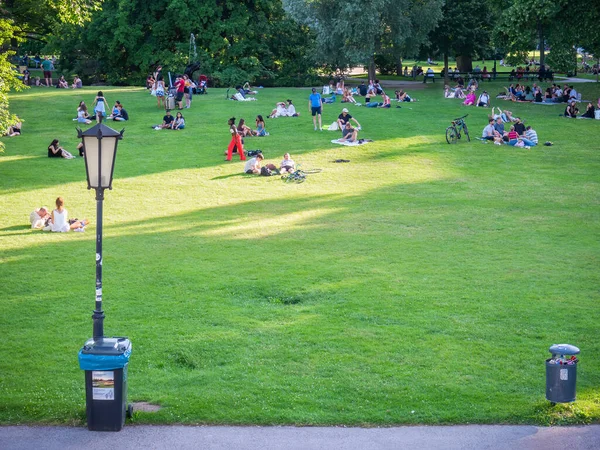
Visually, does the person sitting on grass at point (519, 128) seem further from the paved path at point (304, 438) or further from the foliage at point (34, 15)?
the paved path at point (304, 438)

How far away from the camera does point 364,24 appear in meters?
51.2

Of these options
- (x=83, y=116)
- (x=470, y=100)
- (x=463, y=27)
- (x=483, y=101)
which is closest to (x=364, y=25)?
(x=470, y=100)

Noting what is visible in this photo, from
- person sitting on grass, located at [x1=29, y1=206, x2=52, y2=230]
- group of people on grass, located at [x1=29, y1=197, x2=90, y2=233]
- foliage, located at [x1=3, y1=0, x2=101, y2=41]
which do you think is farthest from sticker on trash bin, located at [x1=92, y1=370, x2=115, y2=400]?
foliage, located at [x1=3, y1=0, x2=101, y2=41]

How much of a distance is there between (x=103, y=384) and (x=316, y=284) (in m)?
7.32

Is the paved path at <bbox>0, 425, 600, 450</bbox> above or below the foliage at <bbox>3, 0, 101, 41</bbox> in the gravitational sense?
below

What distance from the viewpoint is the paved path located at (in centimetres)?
1025

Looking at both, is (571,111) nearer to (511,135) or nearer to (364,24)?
(511,135)

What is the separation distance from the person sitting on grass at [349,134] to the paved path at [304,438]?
2621 cm

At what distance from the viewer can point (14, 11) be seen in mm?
48594

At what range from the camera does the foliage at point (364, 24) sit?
51312 mm

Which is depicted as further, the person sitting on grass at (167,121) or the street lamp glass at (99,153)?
the person sitting on grass at (167,121)

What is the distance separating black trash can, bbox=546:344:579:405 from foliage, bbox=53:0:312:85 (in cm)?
4660

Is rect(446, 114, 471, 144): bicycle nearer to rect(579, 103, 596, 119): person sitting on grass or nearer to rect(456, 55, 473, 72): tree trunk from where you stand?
rect(579, 103, 596, 119): person sitting on grass

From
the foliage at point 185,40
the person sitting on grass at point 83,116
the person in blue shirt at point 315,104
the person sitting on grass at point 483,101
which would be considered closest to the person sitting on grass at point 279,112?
the person in blue shirt at point 315,104
